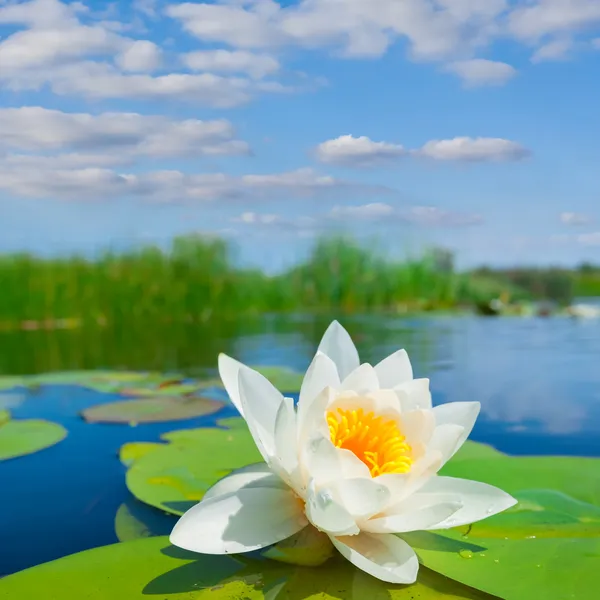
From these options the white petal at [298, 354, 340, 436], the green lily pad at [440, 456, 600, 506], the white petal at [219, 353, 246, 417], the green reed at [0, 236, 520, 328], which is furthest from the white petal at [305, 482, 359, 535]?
the green reed at [0, 236, 520, 328]

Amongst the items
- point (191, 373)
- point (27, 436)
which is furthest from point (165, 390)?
point (27, 436)

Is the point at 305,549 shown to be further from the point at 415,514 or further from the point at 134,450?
the point at 134,450

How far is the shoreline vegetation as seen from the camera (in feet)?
26.1

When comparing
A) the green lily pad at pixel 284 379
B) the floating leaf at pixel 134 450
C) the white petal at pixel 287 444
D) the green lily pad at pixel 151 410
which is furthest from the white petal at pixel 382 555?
the green lily pad at pixel 284 379

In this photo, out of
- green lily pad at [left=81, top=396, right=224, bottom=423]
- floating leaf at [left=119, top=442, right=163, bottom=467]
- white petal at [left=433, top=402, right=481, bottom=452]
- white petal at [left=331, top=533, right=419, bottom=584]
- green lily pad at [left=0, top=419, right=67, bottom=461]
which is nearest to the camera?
white petal at [left=331, top=533, right=419, bottom=584]

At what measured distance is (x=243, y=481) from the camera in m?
1.09

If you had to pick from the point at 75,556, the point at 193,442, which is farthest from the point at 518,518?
the point at 193,442

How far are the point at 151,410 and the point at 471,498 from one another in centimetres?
160

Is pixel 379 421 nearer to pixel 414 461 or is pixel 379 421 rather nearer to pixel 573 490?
pixel 414 461

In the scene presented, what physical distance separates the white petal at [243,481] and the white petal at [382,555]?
16 centimetres

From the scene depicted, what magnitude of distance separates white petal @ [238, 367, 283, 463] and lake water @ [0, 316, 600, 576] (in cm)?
28

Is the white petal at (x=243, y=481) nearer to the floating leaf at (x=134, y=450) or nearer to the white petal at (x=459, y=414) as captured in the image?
the white petal at (x=459, y=414)

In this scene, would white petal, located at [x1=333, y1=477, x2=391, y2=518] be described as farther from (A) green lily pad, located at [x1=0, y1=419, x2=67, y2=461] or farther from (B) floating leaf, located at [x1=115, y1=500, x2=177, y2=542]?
(A) green lily pad, located at [x1=0, y1=419, x2=67, y2=461]

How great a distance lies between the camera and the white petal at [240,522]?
95cm
